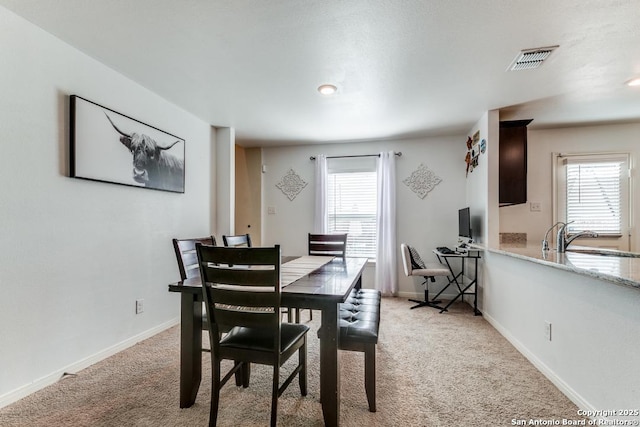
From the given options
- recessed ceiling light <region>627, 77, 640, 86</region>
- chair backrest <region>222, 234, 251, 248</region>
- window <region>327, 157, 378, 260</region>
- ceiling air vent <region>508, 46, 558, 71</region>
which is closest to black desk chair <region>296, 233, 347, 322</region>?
chair backrest <region>222, 234, 251, 248</region>

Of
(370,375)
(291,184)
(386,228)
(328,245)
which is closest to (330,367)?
(370,375)

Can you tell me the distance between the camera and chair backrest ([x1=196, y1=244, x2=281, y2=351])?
146cm

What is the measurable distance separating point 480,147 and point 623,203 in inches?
77.0

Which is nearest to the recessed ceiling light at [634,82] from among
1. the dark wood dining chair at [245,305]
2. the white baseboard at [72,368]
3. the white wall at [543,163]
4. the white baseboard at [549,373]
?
the white wall at [543,163]

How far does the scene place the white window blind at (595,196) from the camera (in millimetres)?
3822

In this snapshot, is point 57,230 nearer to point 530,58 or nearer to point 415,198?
point 530,58

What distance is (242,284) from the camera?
4.88ft

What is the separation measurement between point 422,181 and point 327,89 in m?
2.32

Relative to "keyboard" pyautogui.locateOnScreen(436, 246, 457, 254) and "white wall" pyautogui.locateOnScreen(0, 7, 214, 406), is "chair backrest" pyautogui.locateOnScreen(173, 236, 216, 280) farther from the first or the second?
"keyboard" pyautogui.locateOnScreen(436, 246, 457, 254)

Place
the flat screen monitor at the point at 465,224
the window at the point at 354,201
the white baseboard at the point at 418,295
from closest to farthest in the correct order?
the flat screen monitor at the point at 465,224 → the white baseboard at the point at 418,295 → the window at the point at 354,201

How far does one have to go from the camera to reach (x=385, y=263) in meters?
4.49

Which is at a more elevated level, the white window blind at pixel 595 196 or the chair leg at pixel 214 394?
the white window blind at pixel 595 196

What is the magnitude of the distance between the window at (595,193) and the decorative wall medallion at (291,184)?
11.5ft

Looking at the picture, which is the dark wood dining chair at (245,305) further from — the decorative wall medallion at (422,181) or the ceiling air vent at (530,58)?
the decorative wall medallion at (422,181)
